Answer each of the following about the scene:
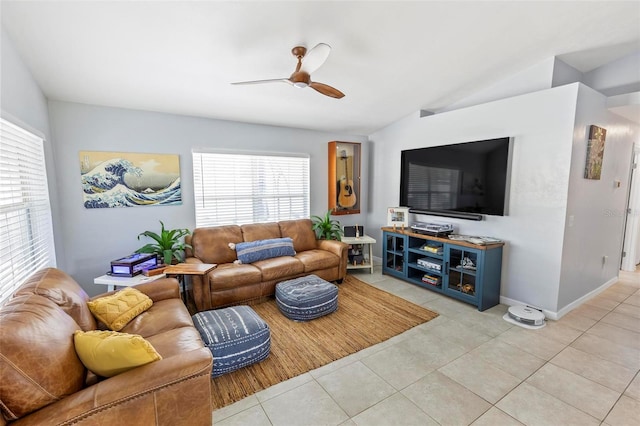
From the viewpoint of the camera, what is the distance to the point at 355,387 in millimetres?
2002

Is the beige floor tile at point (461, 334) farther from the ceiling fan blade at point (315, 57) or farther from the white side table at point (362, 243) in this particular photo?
the ceiling fan blade at point (315, 57)

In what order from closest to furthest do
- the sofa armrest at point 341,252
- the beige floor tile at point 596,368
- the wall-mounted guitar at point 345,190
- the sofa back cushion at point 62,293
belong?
1. the sofa back cushion at point 62,293
2. the beige floor tile at point 596,368
3. the sofa armrest at point 341,252
4. the wall-mounted guitar at point 345,190

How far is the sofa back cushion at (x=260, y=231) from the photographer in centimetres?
396

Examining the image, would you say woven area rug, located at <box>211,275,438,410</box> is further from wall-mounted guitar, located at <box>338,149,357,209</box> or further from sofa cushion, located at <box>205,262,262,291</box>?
wall-mounted guitar, located at <box>338,149,357,209</box>

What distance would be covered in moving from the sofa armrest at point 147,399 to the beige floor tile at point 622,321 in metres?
3.95

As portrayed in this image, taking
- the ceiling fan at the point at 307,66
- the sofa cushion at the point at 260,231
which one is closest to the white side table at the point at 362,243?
the sofa cushion at the point at 260,231

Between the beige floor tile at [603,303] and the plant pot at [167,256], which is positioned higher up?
the plant pot at [167,256]

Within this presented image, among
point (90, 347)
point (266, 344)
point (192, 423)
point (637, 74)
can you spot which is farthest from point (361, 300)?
point (637, 74)

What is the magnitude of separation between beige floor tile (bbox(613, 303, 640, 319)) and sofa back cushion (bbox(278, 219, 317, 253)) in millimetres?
3773

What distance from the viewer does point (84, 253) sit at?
3139 millimetres

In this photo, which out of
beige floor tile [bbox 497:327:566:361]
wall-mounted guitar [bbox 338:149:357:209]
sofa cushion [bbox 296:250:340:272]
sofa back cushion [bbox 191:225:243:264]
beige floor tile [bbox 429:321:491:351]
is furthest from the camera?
wall-mounted guitar [bbox 338:149:357:209]

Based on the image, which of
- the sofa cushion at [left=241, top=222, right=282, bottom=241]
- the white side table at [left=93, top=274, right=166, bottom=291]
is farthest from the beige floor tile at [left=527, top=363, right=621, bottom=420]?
the white side table at [left=93, top=274, right=166, bottom=291]

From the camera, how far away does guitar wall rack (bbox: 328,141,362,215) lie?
477cm

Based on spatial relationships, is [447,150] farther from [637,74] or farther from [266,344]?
[266,344]
